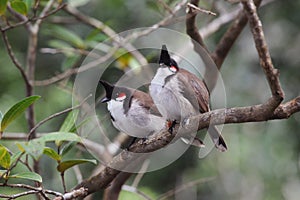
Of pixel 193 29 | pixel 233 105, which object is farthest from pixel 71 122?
pixel 233 105

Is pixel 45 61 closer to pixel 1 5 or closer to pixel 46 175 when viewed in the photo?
pixel 46 175

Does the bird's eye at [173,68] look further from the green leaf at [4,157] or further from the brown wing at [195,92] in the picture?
the green leaf at [4,157]

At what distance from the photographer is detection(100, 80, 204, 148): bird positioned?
2.29 meters

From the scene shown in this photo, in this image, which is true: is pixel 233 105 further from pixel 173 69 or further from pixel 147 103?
pixel 173 69

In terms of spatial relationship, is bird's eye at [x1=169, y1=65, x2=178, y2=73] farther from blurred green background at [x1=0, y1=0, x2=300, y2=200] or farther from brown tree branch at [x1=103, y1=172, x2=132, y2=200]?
blurred green background at [x1=0, y1=0, x2=300, y2=200]

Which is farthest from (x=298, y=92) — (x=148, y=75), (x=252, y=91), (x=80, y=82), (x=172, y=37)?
(x=80, y=82)

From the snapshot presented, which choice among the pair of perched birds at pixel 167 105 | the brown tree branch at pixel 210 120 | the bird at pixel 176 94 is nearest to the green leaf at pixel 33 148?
the brown tree branch at pixel 210 120

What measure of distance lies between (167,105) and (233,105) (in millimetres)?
1763

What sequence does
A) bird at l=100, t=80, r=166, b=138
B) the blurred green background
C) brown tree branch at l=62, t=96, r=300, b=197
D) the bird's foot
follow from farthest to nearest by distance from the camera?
the blurred green background
bird at l=100, t=80, r=166, b=138
the bird's foot
brown tree branch at l=62, t=96, r=300, b=197

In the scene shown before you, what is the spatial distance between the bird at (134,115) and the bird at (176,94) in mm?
159

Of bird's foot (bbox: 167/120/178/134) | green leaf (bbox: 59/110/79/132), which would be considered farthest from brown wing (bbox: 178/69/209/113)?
green leaf (bbox: 59/110/79/132)

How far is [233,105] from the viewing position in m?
3.78

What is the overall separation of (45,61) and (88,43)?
1005mm

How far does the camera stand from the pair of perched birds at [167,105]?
6.82ft
